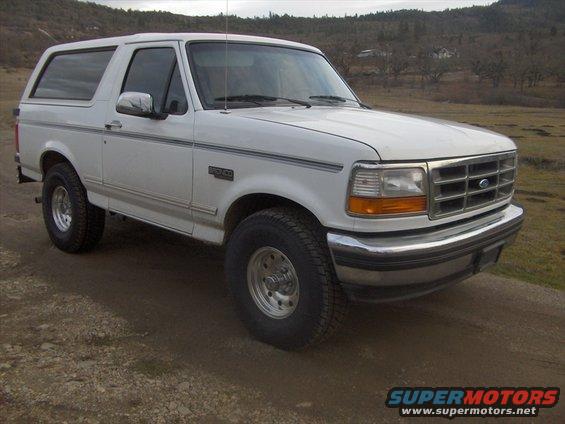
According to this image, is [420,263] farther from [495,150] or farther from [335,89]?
[335,89]

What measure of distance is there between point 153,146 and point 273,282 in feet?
4.95

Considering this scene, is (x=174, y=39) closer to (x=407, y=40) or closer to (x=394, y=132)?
(x=394, y=132)

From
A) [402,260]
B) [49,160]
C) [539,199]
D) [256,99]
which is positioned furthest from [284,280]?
[539,199]

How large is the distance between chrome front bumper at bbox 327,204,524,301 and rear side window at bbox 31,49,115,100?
10.2ft

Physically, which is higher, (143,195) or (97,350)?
(143,195)

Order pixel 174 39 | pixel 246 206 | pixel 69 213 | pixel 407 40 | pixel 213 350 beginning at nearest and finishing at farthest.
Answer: pixel 213 350, pixel 246 206, pixel 174 39, pixel 69 213, pixel 407 40

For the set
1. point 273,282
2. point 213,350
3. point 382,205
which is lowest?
point 213,350

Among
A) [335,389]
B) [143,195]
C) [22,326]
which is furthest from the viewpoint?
[143,195]

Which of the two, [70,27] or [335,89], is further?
[70,27]

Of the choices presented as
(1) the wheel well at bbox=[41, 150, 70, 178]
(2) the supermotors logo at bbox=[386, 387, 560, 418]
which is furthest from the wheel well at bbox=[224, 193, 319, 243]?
(1) the wheel well at bbox=[41, 150, 70, 178]

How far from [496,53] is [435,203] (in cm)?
5988

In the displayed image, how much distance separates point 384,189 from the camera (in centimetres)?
314

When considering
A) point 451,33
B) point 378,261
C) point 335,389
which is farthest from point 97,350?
point 451,33

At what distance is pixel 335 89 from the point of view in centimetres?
498
